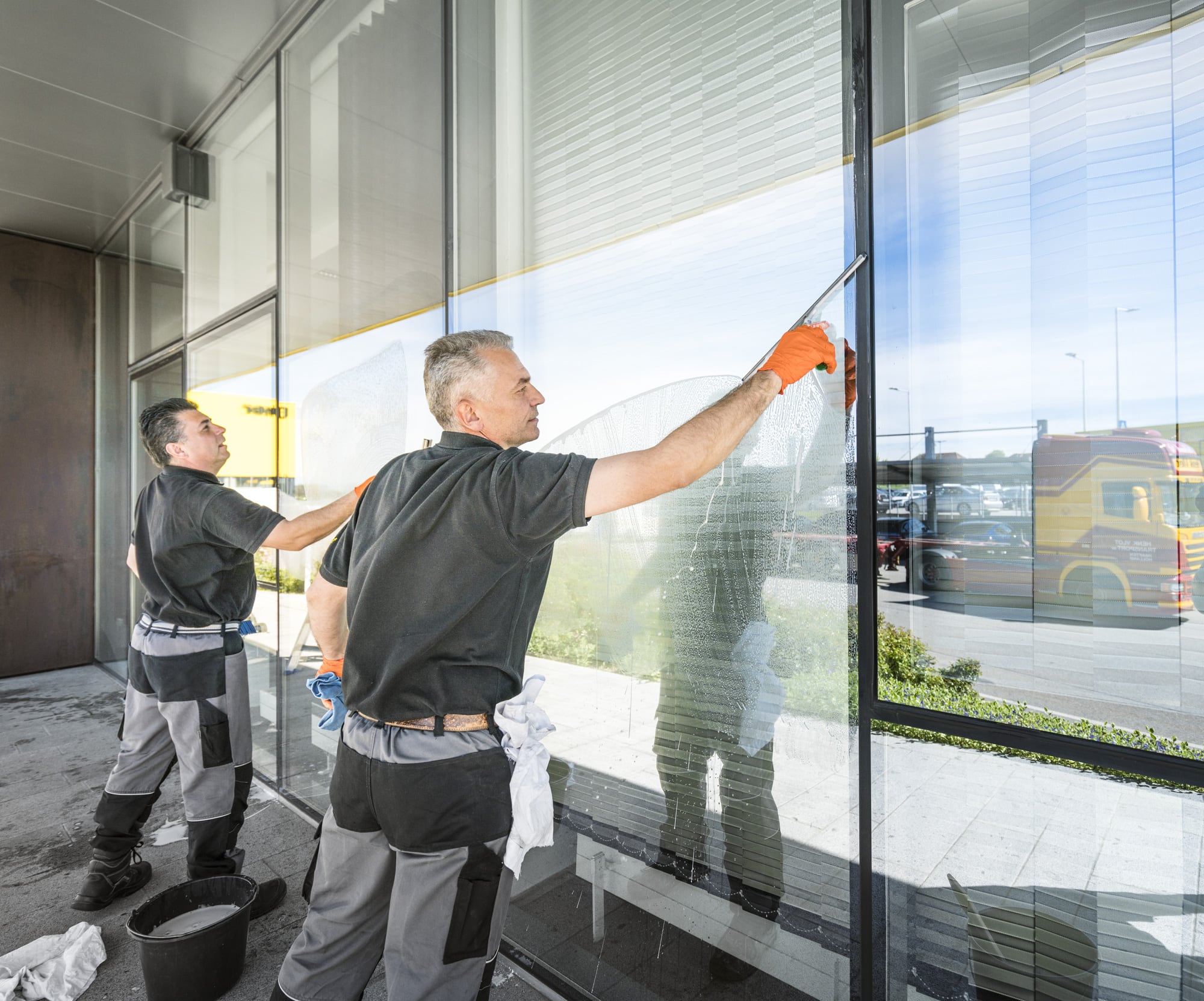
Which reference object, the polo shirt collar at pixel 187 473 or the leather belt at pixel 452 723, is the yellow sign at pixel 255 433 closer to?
the polo shirt collar at pixel 187 473

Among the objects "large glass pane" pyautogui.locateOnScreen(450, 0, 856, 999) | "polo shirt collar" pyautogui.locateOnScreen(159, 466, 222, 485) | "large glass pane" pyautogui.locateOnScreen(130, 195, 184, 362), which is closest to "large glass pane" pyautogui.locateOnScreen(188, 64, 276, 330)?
"large glass pane" pyautogui.locateOnScreen(130, 195, 184, 362)

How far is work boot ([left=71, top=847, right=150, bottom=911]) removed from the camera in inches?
80.3

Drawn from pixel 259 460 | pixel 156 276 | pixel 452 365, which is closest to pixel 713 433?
pixel 452 365

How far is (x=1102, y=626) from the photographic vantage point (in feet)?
3.26

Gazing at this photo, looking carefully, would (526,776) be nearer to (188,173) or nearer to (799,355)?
(799,355)

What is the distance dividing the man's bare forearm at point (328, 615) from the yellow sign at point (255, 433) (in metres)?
1.41

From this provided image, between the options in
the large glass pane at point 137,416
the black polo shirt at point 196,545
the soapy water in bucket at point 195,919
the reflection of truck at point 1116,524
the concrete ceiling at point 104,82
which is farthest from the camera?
the large glass pane at point 137,416

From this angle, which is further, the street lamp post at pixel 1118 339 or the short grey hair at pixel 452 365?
the short grey hair at pixel 452 365

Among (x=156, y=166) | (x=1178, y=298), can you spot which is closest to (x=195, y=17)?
(x=156, y=166)

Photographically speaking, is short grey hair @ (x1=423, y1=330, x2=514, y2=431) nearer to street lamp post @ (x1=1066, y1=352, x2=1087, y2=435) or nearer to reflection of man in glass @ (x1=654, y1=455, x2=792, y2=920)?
reflection of man in glass @ (x1=654, y1=455, x2=792, y2=920)

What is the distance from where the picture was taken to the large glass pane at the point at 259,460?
296 cm

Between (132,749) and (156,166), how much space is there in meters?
3.49

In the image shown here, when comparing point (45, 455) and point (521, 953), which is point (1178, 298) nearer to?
point (521, 953)

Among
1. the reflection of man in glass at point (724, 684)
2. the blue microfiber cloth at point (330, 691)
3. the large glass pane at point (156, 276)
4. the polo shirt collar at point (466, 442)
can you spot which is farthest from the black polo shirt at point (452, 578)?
the large glass pane at point (156, 276)
